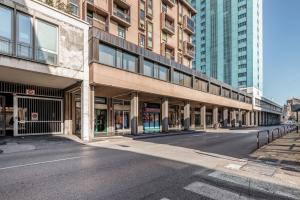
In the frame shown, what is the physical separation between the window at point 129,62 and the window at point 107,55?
5.13ft

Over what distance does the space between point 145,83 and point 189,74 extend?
11.9 metres

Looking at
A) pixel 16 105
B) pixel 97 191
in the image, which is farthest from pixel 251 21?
pixel 97 191

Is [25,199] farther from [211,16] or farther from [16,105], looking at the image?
[211,16]

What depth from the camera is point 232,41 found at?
92.4 meters

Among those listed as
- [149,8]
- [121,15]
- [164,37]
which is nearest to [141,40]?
[121,15]

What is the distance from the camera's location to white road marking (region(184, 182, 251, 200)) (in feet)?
16.6

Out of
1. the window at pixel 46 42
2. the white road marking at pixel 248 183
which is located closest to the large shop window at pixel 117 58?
the window at pixel 46 42

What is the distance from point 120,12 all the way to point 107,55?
37.3 feet

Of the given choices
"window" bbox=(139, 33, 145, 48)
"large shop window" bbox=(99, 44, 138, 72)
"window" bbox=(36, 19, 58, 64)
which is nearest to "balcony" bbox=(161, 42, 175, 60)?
"window" bbox=(139, 33, 145, 48)

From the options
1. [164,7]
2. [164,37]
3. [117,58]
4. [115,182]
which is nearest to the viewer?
[115,182]

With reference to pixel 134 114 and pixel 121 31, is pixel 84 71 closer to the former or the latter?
pixel 134 114

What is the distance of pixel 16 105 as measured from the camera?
703 inches

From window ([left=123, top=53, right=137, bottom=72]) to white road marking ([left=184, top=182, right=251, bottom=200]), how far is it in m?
17.4

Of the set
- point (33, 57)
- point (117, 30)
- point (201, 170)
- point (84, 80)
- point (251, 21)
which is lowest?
point (201, 170)
